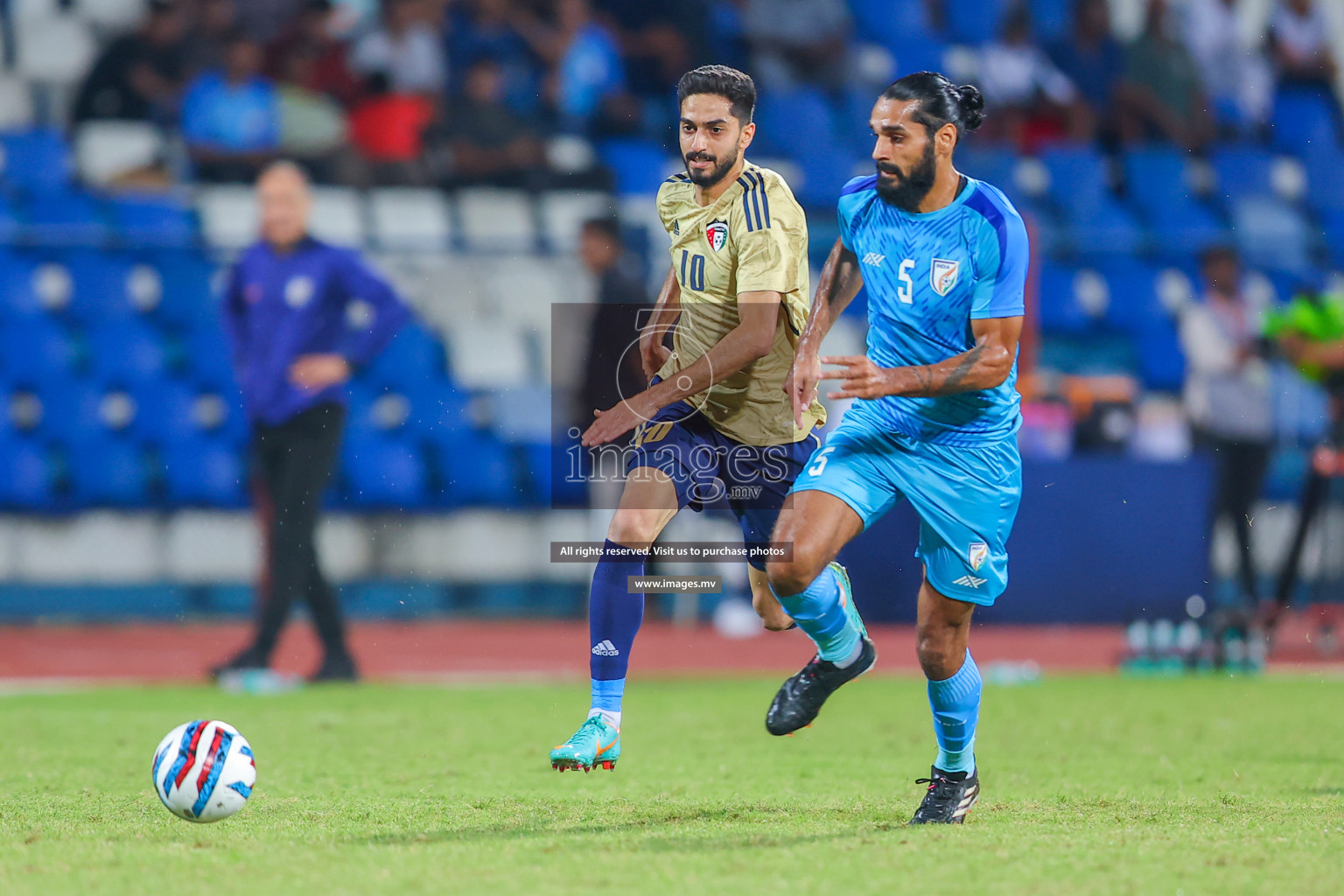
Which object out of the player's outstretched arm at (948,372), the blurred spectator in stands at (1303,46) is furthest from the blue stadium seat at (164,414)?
the blurred spectator in stands at (1303,46)

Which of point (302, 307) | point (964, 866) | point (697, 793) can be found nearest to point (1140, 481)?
point (302, 307)

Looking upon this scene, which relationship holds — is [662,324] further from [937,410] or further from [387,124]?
[387,124]

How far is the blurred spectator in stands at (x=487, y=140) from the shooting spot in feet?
45.5

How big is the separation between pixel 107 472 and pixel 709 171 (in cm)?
749

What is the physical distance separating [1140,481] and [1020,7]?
6.85 metres

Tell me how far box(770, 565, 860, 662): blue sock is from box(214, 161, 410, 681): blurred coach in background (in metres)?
4.58

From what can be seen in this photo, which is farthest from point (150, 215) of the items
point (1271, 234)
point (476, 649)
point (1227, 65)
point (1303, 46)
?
point (1303, 46)

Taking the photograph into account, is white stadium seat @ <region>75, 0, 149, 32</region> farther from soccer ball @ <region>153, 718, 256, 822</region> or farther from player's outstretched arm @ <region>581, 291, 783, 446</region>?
soccer ball @ <region>153, 718, 256, 822</region>

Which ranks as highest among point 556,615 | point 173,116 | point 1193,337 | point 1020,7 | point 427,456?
point 1020,7

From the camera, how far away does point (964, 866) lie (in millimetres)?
4625

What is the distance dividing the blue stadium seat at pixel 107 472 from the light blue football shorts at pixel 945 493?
768 centimetres

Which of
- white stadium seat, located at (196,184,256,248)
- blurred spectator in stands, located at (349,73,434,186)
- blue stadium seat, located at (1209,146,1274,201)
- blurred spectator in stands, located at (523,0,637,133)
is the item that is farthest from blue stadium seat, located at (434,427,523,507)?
blue stadium seat, located at (1209,146,1274,201)

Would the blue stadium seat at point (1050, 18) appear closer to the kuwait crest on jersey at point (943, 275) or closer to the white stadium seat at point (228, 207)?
the white stadium seat at point (228, 207)

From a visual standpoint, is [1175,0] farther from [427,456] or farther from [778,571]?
[778,571]
